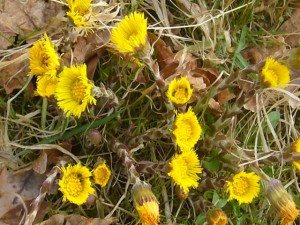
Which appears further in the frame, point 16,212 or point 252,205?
point 252,205

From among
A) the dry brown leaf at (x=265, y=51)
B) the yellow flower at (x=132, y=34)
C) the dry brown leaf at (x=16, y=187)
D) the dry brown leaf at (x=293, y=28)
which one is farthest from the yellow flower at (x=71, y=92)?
the dry brown leaf at (x=293, y=28)

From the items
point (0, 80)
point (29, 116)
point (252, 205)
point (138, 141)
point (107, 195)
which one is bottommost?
point (252, 205)

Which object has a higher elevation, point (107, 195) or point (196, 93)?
point (196, 93)

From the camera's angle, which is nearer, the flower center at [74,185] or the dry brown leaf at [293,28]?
the flower center at [74,185]

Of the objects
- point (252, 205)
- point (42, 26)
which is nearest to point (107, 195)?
point (252, 205)

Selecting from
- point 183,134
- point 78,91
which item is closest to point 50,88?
point 78,91

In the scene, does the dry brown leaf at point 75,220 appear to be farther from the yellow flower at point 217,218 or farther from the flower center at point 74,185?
the yellow flower at point 217,218

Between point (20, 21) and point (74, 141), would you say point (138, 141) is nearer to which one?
point (74, 141)
